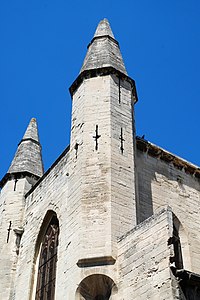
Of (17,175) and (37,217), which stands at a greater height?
(17,175)

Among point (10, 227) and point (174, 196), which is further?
point (10, 227)

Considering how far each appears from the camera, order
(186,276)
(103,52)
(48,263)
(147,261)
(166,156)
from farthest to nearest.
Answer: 1. (103,52)
2. (166,156)
3. (48,263)
4. (147,261)
5. (186,276)

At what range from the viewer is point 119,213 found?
9.16 m


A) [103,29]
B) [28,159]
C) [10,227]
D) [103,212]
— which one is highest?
[103,29]

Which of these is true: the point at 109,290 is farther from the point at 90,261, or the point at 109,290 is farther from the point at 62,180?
the point at 62,180

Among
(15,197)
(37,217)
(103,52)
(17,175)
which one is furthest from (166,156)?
(17,175)

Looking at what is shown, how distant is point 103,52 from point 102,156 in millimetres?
3253

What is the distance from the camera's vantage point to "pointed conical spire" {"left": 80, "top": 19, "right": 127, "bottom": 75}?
11.6m

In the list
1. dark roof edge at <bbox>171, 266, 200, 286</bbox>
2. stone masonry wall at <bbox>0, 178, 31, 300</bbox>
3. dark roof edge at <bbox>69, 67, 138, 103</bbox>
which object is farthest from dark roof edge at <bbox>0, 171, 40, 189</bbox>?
dark roof edge at <bbox>171, 266, 200, 286</bbox>

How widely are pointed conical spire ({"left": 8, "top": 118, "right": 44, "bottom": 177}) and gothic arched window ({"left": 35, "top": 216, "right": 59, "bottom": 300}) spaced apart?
3.06 metres

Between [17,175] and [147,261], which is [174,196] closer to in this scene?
[147,261]

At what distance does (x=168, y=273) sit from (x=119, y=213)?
1.95 m

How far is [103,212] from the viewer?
9109 millimetres

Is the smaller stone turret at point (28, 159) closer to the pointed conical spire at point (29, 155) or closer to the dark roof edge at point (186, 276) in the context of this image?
the pointed conical spire at point (29, 155)
